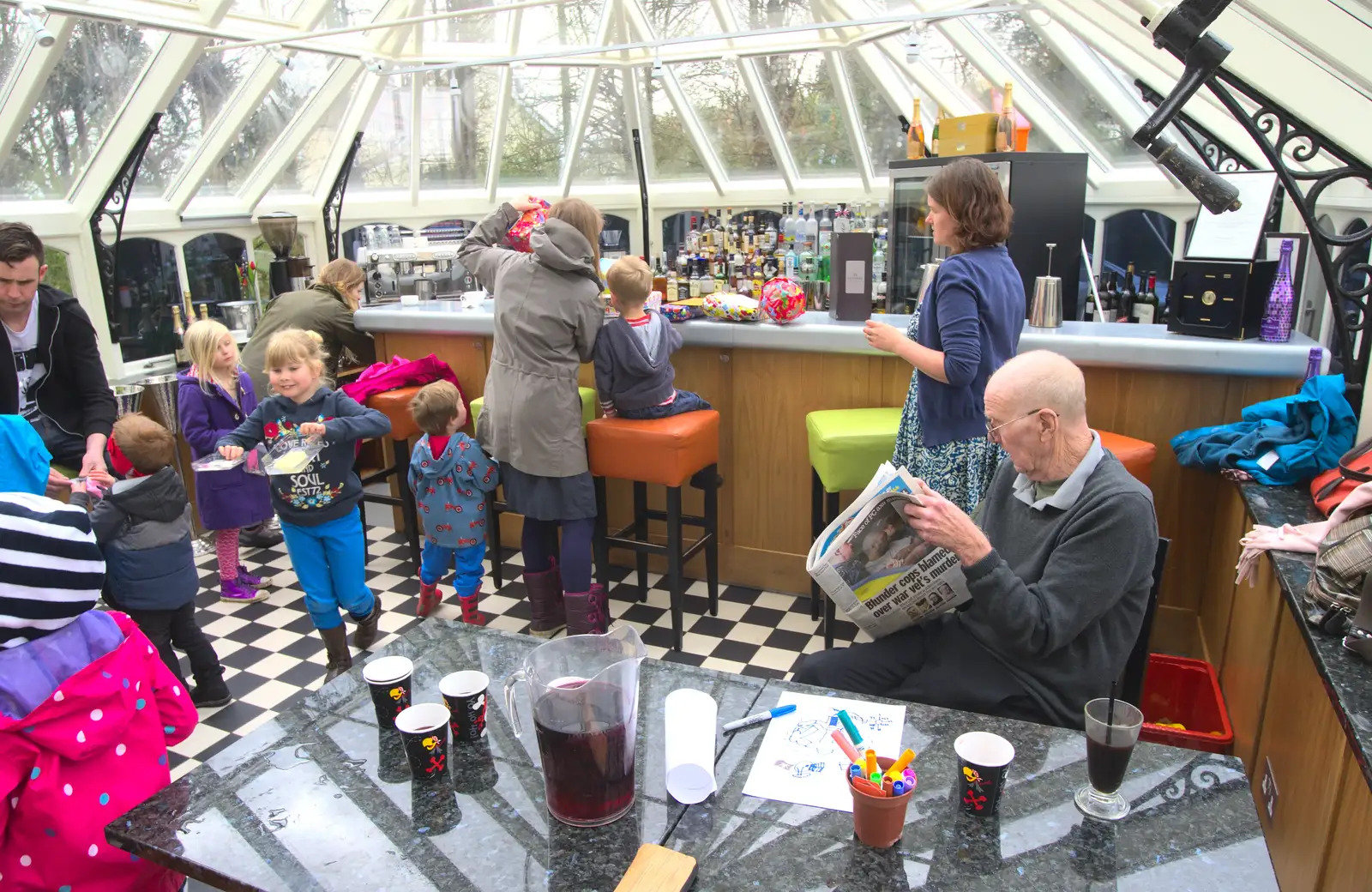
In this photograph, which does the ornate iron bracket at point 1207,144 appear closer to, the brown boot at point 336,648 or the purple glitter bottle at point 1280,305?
the purple glitter bottle at point 1280,305

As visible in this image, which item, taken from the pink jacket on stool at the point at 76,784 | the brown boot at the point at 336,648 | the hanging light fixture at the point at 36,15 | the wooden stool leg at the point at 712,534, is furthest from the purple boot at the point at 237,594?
the hanging light fixture at the point at 36,15

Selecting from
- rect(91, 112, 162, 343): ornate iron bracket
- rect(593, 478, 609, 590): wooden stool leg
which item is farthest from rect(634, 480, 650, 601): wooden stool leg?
rect(91, 112, 162, 343): ornate iron bracket

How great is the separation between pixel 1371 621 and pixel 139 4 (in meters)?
6.19

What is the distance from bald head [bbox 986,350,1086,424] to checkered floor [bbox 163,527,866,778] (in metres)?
1.77

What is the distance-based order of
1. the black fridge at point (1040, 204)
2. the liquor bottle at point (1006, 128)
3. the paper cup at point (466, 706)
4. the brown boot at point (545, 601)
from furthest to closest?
the black fridge at point (1040, 204), the liquor bottle at point (1006, 128), the brown boot at point (545, 601), the paper cup at point (466, 706)

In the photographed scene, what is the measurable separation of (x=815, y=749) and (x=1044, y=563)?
30.6 inches

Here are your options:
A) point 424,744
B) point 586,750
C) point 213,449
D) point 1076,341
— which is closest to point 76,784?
point 424,744

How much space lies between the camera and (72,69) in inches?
209

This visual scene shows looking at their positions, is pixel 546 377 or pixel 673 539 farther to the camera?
pixel 673 539

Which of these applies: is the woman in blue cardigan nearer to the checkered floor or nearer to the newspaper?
the newspaper

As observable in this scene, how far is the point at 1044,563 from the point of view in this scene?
2035mm

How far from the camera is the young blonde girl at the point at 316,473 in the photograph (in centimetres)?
312

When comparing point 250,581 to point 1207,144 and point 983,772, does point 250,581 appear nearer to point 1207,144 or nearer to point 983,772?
point 983,772

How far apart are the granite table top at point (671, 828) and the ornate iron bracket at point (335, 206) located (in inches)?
294
